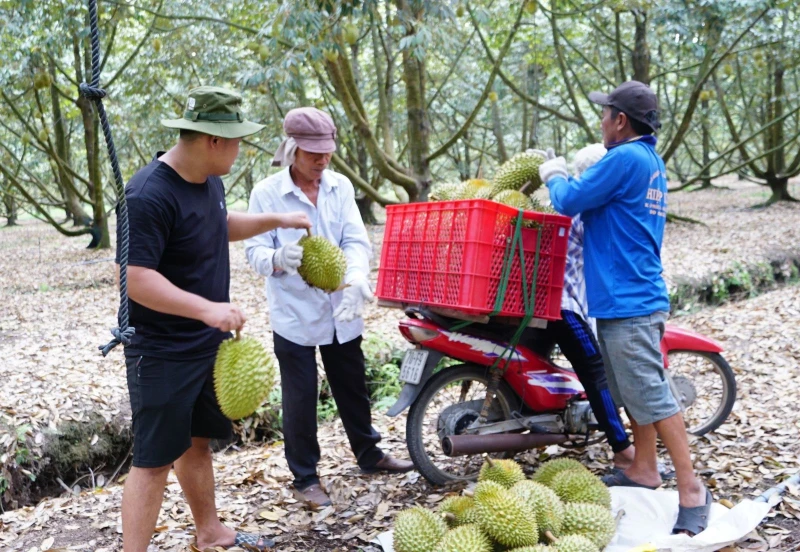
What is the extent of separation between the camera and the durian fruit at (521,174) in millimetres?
3658

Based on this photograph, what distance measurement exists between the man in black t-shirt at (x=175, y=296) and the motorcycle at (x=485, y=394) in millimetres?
1153

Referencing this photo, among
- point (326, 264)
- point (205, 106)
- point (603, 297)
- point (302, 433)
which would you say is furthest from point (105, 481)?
point (603, 297)

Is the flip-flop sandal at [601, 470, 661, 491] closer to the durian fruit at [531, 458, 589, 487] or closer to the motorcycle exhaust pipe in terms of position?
the motorcycle exhaust pipe

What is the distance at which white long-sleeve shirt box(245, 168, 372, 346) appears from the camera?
3533 mm

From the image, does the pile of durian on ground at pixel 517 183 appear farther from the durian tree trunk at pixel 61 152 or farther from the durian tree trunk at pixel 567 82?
the durian tree trunk at pixel 61 152

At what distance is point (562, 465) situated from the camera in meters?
3.17

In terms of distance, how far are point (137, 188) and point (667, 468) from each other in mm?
2957

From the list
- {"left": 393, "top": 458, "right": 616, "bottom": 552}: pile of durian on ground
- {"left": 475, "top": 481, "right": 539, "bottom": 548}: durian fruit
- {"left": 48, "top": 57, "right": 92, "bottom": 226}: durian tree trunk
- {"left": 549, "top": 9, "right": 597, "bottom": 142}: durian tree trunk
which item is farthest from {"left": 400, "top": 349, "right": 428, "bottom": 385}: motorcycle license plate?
{"left": 48, "top": 57, "right": 92, "bottom": 226}: durian tree trunk

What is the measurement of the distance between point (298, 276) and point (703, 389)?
3007mm

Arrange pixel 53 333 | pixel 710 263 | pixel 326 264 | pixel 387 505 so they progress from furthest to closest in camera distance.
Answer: pixel 710 263, pixel 53 333, pixel 387 505, pixel 326 264

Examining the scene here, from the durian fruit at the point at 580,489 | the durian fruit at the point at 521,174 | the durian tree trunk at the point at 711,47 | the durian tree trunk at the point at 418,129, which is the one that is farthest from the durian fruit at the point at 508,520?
the durian tree trunk at the point at 711,47

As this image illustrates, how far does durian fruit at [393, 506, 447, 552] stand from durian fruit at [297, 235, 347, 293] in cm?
103

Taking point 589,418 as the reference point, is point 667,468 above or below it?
below

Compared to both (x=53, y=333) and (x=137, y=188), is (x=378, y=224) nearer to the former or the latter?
(x=53, y=333)
